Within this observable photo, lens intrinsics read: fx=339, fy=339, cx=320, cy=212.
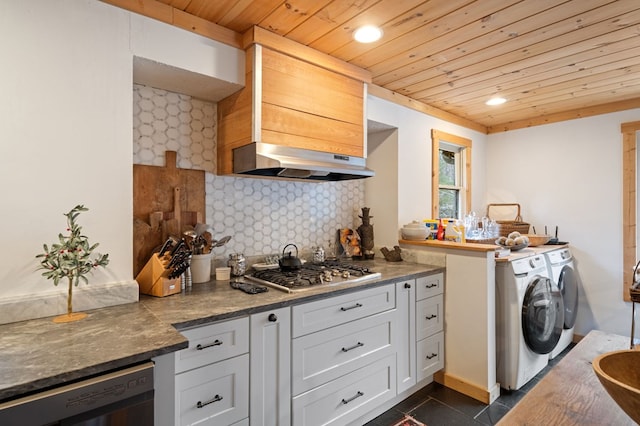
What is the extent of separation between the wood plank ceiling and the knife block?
4.14 feet

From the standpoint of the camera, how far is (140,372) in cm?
104

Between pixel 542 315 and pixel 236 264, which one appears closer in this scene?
pixel 236 264

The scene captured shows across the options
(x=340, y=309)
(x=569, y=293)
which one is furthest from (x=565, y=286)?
(x=340, y=309)

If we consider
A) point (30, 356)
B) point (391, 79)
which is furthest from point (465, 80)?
point (30, 356)

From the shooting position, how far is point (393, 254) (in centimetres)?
282

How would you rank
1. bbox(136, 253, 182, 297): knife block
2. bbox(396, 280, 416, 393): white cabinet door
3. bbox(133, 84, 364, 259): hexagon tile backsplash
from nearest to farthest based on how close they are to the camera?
bbox(136, 253, 182, 297): knife block < bbox(133, 84, 364, 259): hexagon tile backsplash < bbox(396, 280, 416, 393): white cabinet door

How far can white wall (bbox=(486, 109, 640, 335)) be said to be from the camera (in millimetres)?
3189

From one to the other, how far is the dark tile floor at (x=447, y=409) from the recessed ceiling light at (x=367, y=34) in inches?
93.1

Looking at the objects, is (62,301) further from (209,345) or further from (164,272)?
(209,345)

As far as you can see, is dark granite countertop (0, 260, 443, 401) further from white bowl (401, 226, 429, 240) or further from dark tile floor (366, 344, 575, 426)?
white bowl (401, 226, 429, 240)

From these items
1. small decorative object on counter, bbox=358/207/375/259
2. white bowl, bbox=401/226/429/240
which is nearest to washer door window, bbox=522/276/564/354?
white bowl, bbox=401/226/429/240

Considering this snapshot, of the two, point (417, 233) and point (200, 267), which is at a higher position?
point (417, 233)

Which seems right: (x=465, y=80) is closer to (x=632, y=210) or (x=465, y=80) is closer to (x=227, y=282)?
(x=632, y=210)

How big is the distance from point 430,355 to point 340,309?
3.44 ft
